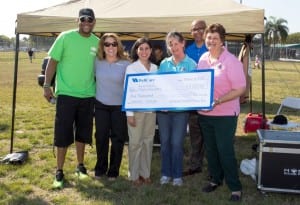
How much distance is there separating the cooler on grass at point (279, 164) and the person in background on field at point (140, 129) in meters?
1.30

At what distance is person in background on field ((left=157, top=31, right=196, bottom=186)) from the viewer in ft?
15.1

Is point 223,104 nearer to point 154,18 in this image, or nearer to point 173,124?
point 173,124

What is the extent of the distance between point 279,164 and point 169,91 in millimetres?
1506

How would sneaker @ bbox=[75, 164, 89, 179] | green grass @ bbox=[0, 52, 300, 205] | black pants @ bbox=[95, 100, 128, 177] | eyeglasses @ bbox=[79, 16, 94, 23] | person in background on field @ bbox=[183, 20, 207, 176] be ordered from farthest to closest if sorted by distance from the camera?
sneaker @ bbox=[75, 164, 89, 179] → person in background on field @ bbox=[183, 20, 207, 176] → black pants @ bbox=[95, 100, 128, 177] → eyeglasses @ bbox=[79, 16, 94, 23] → green grass @ bbox=[0, 52, 300, 205]

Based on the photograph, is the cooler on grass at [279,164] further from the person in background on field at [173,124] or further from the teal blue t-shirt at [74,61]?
the teal blue t-shirt at [74,61]

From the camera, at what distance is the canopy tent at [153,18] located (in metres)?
5.61

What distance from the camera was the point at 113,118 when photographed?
16.6ft

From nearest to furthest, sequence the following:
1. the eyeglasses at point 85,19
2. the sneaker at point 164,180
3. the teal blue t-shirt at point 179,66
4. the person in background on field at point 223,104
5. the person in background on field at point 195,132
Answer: the person in background on field at point 223,104, the teal blue t-shirt at point 179,66, the eyeglasses at point 85,19, the sneaker at point 164,180, the person in background on field at point 195,132

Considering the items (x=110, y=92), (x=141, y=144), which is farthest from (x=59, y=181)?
(x=110, y=92)

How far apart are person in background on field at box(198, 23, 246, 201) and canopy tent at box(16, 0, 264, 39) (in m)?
1.38

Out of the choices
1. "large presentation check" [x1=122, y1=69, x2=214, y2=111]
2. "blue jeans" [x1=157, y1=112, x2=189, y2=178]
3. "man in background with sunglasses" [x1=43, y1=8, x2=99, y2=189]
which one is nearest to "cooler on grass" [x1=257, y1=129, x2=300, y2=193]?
"blue jeans" [x1=157, y1=112, x2=189, y2=178]

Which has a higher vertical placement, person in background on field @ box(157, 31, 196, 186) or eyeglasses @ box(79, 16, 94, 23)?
eyeglasses @ box(79, 16, 94, 23)

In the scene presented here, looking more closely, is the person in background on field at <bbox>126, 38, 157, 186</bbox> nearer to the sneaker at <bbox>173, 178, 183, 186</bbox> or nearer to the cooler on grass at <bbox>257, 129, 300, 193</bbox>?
the sneaker at <bbox>173, 178, 183, 186</bbox>

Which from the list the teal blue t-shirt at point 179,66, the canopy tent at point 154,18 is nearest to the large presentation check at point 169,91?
the teal blue t-shirt at point 179,66
